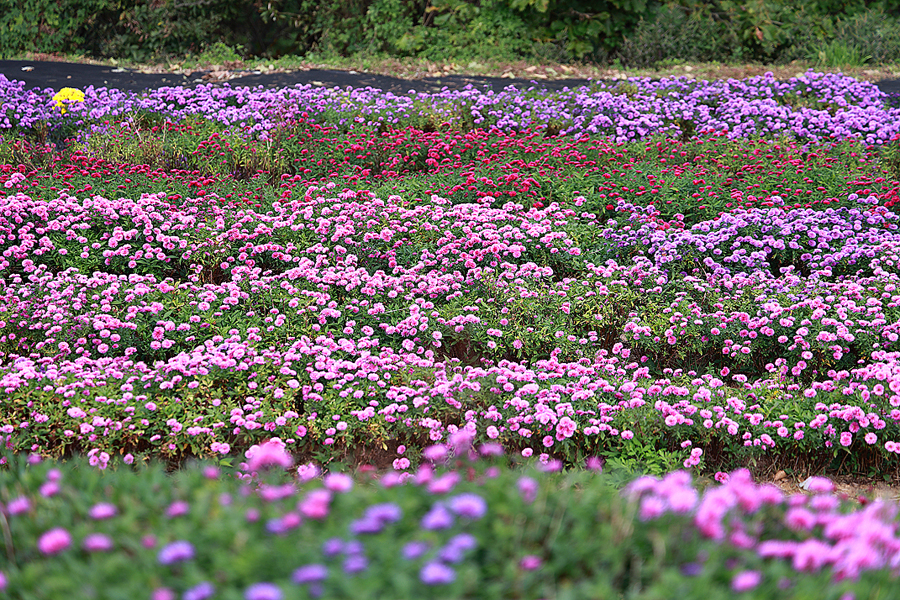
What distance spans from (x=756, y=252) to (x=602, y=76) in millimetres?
8090

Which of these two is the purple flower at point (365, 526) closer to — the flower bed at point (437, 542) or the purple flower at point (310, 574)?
the flower bed at point (437, 542)

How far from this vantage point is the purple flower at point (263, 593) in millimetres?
1391

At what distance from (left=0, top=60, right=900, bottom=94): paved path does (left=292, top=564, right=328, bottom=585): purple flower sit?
1012 cm

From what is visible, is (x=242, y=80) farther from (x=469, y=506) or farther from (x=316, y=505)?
(x=469, y=506)

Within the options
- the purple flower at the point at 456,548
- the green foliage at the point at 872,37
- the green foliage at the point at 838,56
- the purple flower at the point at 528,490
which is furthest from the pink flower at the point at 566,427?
the green foliage at the point at 872,37

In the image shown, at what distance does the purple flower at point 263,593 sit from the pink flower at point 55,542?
0.48 m

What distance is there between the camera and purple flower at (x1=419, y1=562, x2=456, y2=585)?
1.42 meters

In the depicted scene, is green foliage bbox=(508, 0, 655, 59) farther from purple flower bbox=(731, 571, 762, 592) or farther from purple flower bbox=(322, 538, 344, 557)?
purple flower bbox=(322, 538, 344, 557)

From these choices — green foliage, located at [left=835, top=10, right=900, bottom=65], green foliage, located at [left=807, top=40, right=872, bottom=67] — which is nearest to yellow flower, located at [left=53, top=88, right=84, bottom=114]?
green foliage, located at [left=807, top=40, right=872, bottom=67]

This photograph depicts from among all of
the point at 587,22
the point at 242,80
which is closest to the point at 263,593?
the point at 242,80

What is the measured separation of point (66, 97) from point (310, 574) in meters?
9.61

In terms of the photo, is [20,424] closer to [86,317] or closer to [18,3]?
[86,317]

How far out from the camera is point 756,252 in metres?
5.50

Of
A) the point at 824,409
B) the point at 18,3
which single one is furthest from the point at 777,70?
the point at 18,3
